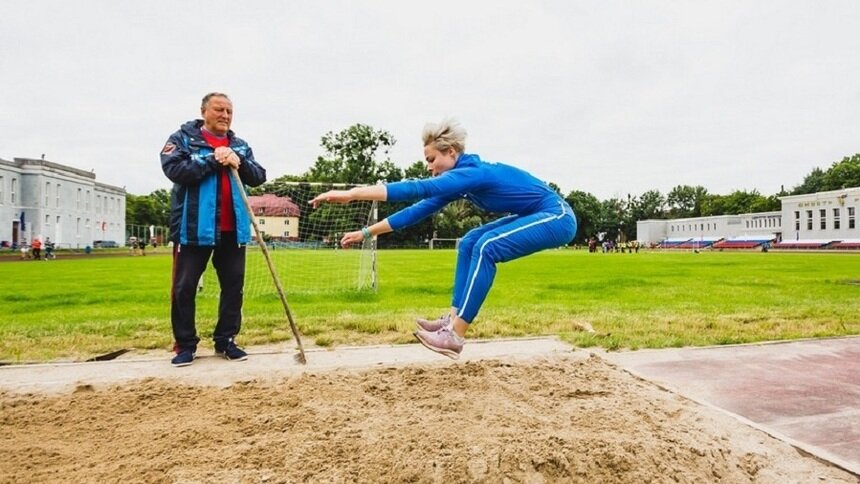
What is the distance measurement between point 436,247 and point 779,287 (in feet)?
164

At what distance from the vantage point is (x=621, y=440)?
2.72m

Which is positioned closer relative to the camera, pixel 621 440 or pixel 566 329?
pixel 621 440

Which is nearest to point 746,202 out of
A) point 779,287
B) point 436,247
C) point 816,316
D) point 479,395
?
point 436,247

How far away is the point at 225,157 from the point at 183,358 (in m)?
1.78

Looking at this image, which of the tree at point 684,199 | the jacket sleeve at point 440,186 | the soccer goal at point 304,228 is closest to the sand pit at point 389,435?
the jacket sleeve at point 440,186

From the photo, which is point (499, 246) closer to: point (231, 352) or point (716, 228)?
point (231, 352)

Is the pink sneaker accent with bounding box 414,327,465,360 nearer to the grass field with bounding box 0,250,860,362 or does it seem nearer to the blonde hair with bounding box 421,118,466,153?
the blonde hair with bounding box 421,118,466,153

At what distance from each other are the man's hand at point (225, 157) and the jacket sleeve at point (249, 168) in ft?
0.85

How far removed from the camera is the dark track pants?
4.76m

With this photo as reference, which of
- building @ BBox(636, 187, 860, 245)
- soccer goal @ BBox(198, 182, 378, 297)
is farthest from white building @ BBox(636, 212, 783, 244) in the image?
soccer goal @ BBox(198, 182, 378, 297)

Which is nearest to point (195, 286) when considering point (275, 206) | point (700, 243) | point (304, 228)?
point (275, 206)

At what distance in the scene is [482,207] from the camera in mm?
3896

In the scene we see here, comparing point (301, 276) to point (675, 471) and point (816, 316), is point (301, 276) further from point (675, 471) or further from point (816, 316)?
point (675, 471)

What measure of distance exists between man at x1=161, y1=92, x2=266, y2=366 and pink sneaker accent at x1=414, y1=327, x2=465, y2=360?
2.08 metres
